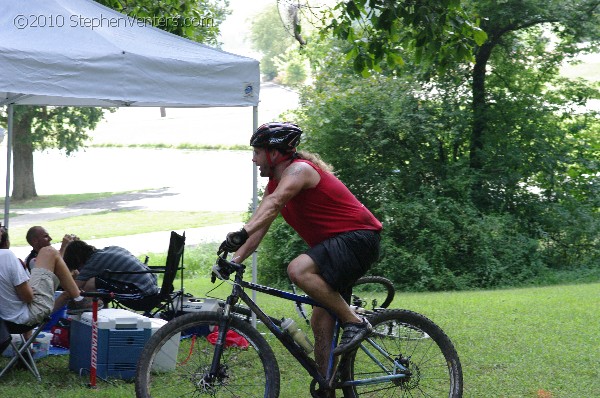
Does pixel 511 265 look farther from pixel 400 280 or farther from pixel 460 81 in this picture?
pixel 460 81

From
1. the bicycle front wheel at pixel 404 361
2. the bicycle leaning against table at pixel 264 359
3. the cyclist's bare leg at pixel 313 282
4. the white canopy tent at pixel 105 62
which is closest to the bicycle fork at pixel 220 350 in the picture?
the bicycle leaning against table at pixel 264 359

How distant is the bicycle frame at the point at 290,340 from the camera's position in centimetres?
475

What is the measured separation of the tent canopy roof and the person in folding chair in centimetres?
Answer: 117

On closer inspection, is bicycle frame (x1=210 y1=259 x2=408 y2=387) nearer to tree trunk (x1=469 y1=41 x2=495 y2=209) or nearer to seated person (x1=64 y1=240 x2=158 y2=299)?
seated person (x1=64 y1=240 x2=158 y2=299)

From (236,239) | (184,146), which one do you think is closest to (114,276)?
(236,239)

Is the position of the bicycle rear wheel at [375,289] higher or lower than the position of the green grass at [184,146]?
lower

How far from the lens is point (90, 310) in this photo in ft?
23.2

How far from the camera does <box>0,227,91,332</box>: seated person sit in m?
6.30

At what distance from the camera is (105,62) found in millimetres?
6641

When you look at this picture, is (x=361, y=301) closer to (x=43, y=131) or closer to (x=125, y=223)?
(x=125, y=223)

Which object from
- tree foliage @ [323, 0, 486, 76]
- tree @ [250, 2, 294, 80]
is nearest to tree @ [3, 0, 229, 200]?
tree foliage @ [323, 0, 486, 76]

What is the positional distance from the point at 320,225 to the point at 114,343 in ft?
7.63

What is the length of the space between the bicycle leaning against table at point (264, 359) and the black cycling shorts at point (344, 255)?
0.23 metres

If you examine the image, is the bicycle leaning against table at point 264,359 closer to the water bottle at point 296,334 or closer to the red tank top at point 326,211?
the water bottle at point 296,334
